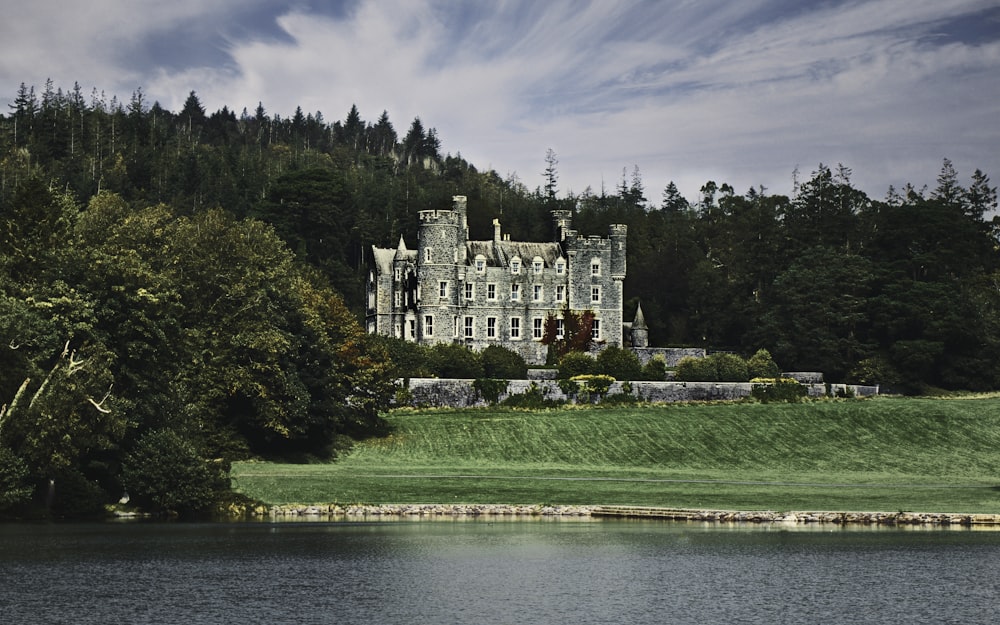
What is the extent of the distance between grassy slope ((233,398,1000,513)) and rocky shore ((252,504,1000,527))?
1.59m

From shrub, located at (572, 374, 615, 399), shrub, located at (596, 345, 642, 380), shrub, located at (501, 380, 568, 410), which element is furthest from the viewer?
shrub, located at (596, 345, 642, 380)

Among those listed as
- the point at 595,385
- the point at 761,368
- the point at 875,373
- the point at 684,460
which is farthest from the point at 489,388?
the point at 875,373

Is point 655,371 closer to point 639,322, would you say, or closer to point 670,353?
point 670,353

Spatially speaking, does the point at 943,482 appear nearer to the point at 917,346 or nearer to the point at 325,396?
the point at 325,396

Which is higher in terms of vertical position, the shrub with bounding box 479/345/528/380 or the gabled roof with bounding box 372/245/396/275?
the gabled roof with bounding box 372/245/396/275

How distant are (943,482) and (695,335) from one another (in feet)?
200

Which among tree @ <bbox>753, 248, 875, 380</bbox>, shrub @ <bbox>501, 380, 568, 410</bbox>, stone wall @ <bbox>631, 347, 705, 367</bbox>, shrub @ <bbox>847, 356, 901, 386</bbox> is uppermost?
tree @ <bbox>753, 248, 875, 380</bbox>

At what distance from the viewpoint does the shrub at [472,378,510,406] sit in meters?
84.1

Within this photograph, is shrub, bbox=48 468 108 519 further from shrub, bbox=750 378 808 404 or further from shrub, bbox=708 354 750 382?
shrub, bbox=708 354 750 382

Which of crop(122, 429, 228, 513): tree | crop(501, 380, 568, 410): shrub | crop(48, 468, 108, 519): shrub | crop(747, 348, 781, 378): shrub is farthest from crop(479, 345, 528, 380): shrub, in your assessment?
crop(48, 468, 108, 519): shrub

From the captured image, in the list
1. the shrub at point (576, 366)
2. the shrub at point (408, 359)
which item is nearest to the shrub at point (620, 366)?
the shrub at point (576, 366)

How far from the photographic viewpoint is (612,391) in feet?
284

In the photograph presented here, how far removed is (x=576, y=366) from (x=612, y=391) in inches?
164

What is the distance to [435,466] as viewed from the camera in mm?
65062
